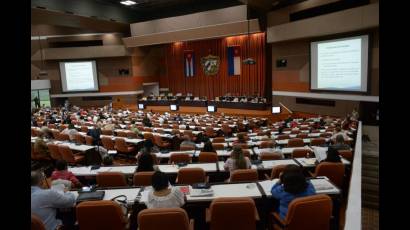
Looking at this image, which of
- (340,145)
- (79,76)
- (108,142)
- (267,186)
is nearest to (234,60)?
(79,76)

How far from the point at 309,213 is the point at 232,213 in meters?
0.76

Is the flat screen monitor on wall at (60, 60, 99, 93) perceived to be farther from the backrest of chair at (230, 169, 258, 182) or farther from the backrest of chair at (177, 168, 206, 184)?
the backrest of chair at (230, 169, 258, 182)

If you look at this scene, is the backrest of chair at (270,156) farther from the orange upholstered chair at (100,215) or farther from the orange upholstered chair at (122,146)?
the orange upholstered chair at (122,146)

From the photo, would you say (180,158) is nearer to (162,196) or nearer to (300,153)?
(300,153)

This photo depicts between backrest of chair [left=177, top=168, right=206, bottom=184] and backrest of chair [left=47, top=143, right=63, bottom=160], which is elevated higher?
backrest of chair [left=177, top=168, right=206, bottom=184]

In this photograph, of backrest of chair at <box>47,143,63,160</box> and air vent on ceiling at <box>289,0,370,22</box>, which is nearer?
backrest of chair at <box>47,143,63,160</box>

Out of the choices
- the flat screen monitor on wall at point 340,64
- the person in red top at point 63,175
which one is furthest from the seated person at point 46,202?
the flat screen monitor on wall at point 340,64

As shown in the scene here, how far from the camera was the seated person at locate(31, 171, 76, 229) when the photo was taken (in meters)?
3.29

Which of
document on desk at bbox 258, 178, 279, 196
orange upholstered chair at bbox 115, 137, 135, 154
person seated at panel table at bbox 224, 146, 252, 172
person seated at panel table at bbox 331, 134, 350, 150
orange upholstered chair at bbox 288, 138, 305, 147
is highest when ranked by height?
person seated at panel table at bbox 224, 146, 252, 172

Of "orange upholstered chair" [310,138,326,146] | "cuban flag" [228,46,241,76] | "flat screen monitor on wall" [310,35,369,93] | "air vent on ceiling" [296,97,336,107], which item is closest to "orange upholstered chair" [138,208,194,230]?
"orange upholstered chair" [310,138,326,146]

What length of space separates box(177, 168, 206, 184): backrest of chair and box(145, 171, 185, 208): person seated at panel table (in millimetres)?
1265

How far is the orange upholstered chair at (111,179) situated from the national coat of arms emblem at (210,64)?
19.7 meters
